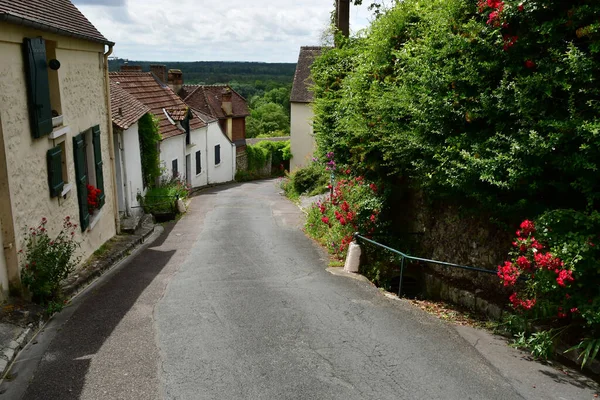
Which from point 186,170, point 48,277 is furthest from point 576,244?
point 186,170

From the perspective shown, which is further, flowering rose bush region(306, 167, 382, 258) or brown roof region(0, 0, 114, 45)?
flowering rose bush region(306, 167, 382, 258)

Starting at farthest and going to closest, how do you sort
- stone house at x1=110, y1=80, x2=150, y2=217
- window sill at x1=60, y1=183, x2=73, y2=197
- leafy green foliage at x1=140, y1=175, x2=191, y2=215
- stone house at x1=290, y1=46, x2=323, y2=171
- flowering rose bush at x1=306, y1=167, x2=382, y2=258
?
stone house at x1=290, y1=46, x2=323, y2=171, leafy green foliage at x1=140, y1=175, x2=191, y2=215, stone house at x1=110, y1=80, x2=150, y2=217, flowering rose bush at x1=306, y1=167, x2=382, y2=258, window sill at x1=60, y1=183, x2=73, y2=197

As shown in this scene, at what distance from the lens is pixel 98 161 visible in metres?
11.2

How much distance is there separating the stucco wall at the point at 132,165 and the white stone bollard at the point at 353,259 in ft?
27.1

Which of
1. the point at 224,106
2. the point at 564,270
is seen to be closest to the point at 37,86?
the point at 564,270

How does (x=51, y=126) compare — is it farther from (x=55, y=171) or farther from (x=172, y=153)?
(x=172, y=153)

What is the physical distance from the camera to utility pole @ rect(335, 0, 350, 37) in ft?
50.2

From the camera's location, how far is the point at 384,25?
972cm

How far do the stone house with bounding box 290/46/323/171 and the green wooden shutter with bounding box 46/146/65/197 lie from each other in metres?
23.9

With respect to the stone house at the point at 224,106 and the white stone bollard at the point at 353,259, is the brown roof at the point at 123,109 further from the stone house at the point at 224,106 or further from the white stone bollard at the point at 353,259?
the stone house at the point at 224,106

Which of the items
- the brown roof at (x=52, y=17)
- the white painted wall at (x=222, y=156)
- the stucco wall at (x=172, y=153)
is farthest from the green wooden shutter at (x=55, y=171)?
the white painted wall at (x=222, y=156)

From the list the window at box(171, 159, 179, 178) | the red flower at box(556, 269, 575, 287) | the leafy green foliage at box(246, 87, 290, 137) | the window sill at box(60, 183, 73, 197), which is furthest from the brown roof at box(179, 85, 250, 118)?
the leafy green foliage at box(246, 87, 290, 137)

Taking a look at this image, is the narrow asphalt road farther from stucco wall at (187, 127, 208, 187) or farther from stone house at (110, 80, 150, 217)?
stucco wall at (187, 127, 208, 187)

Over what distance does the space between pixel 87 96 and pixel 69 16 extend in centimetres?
161
